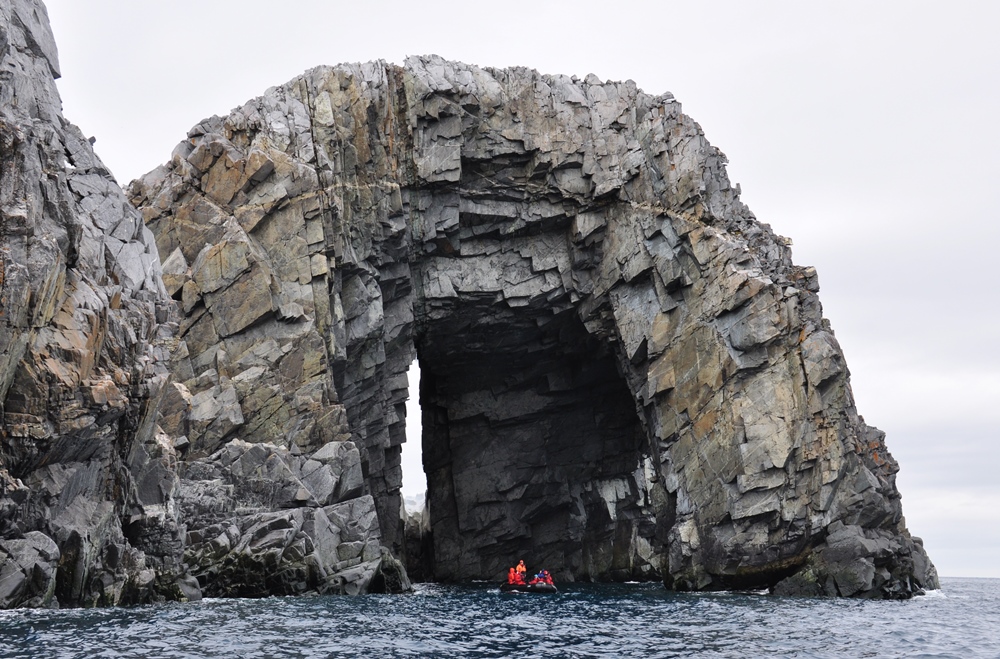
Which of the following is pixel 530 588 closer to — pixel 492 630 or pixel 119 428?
pixel 492 630

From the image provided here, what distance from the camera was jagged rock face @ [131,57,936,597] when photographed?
155 ft

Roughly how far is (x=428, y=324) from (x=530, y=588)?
54.5 feet

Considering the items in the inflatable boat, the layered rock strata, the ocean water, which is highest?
the layered rock strata

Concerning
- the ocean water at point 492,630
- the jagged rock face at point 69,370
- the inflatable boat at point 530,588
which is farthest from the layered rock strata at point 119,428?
the inflatable boat at point 530,588

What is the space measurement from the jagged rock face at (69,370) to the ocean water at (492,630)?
5.66ft

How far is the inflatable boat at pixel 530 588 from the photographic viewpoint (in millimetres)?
48000

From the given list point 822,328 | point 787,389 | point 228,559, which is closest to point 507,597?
point 228,559

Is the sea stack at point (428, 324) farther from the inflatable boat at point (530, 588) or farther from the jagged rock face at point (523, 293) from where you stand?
the inflatable boat at point (530, 588)

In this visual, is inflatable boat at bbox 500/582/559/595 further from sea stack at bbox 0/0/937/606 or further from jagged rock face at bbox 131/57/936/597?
jagged rock face at bbox 131/57/936/597

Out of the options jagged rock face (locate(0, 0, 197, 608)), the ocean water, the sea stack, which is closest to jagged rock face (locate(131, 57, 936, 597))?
the sea stack

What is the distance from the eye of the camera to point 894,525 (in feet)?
166

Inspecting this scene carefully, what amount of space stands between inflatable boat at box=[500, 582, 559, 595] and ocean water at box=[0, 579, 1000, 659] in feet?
23.0

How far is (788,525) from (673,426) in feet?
25.8

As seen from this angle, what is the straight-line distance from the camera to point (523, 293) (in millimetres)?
56781
